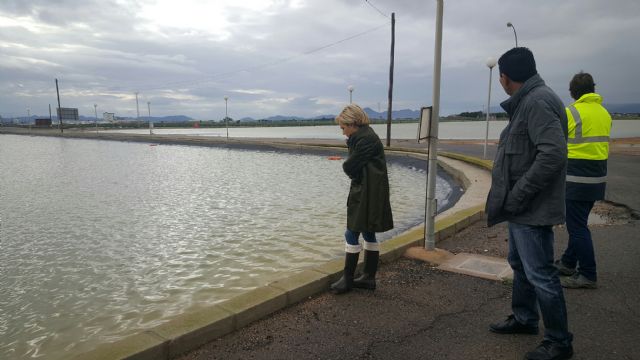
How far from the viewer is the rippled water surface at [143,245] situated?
4887 millimetres

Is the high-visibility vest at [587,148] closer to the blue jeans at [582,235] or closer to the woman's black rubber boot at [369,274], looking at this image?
the blue jeans at [582,235]

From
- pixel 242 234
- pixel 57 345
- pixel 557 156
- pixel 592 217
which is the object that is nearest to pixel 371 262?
pixel 557 156

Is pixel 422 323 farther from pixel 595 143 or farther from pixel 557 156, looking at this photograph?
pixel 595 143

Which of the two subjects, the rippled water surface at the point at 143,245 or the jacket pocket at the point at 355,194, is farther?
the rippled water surface at the point at 143,245

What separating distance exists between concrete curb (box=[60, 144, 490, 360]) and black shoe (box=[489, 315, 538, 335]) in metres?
1.75

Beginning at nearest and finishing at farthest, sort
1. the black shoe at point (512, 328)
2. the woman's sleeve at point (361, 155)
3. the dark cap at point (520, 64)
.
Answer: the dark cap at point (520, 64), the black shoe at point (512, 328), the woman's sleeve at point (361, 155)

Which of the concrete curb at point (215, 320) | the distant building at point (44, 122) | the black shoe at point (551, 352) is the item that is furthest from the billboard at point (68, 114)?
the black shoe at point (551, 352)

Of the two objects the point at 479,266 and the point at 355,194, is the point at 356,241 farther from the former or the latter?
→ the point at 479,266

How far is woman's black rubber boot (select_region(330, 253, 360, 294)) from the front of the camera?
14.3ft

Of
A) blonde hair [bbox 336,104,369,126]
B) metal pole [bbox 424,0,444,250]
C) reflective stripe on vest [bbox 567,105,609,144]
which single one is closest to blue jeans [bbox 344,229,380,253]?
blonde hair [bbox 336,104,369,126]

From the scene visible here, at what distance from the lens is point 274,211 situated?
34.6 ft

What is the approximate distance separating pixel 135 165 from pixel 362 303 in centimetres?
2223

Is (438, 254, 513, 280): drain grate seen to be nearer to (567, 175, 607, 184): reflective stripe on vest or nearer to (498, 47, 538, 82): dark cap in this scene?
(567, 175, 607, 184): reflective stripe on vest

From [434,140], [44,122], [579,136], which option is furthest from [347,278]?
[44,122]
